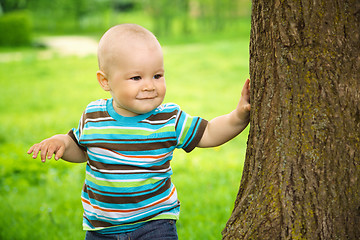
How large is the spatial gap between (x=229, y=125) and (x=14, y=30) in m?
23.8

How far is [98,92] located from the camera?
10.2m

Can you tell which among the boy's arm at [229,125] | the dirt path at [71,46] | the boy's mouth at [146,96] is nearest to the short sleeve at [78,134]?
the boy's mouth at [146,96]

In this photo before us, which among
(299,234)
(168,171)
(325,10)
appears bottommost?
(299,234)

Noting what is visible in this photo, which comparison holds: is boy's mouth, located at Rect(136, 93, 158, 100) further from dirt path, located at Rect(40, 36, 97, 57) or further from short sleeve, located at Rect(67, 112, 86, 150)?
dirt path, located at Rect(40, 36, 97, 57)

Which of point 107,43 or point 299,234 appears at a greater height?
point 107,43

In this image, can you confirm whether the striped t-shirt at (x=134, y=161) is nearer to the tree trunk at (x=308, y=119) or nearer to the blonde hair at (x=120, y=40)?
the blonde hair at (x=120, y=40)

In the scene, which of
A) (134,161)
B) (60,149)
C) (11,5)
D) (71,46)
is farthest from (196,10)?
(134,161)

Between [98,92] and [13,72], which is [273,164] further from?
[13,72]

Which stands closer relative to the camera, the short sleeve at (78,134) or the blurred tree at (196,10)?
the short sleeve at (78,134)

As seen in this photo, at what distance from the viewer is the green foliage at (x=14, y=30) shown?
2358cm

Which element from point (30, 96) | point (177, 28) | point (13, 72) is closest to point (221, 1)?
point (177, 28)

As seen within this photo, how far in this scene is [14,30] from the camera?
77.7 ft

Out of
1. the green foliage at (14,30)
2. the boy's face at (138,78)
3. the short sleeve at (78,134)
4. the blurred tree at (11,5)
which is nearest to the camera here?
the boy's face at (138,78)

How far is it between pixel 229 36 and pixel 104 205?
21.8 m
